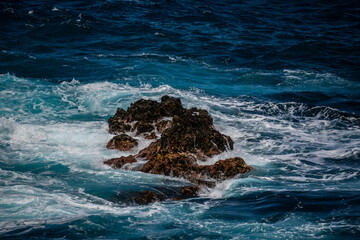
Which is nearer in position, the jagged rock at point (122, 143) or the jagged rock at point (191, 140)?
the jagged rock at point (191, 140)

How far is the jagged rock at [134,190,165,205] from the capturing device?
764cm

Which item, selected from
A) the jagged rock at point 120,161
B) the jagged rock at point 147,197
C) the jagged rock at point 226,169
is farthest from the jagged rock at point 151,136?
the jagged rock at point 147,197

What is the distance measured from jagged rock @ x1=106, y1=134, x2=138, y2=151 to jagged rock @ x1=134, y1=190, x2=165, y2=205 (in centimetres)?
295

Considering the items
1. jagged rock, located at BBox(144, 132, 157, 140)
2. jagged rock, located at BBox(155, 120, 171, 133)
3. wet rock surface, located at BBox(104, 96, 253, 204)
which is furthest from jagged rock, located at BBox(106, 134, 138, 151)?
jagged rock, located at BBox(155, 120, 171, 133)

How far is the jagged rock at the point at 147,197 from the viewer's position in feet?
25.1

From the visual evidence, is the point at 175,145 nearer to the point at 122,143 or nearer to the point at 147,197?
the point at 122,143

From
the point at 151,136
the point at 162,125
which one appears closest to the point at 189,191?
the point at 151,136

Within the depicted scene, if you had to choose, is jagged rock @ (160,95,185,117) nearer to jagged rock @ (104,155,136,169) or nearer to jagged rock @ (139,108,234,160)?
jagged rock @ (139,108,234,160)

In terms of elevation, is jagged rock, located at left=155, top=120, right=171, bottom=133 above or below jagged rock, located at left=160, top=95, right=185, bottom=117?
below

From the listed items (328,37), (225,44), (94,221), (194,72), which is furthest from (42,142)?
(328,37)

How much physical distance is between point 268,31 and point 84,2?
1587 centimetres

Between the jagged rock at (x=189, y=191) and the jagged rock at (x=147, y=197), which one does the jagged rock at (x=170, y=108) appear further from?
the jagged rock at (x=147, y=197)

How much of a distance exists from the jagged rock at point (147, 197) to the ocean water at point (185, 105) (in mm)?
179

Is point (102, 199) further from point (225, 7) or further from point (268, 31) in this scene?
point (225, 7)
